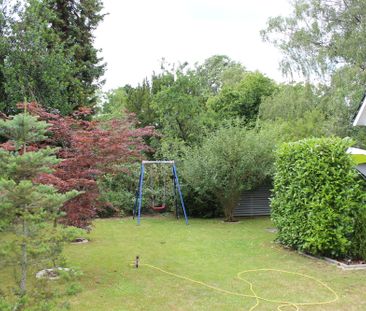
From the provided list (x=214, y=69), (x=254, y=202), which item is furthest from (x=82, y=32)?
(x=214, y=69)

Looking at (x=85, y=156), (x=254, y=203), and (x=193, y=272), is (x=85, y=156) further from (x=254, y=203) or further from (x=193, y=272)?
(x=254, y=203)

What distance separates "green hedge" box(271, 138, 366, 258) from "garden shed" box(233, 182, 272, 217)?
20.0ft

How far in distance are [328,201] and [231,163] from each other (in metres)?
5.27

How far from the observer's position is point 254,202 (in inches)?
571

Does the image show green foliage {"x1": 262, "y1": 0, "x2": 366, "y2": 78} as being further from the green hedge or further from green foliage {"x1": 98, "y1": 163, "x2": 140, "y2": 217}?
the green hedge

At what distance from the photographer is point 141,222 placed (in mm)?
13062

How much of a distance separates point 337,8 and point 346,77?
13.4 feet

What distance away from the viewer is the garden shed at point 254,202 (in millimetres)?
14359

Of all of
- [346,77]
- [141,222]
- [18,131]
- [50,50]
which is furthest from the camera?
[346,77]

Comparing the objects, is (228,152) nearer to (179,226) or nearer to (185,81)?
(179,226)

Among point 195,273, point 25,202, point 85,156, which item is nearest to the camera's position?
point 25,202

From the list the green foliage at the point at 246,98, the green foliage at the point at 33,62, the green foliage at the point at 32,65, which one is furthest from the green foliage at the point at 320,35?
the green foliage at the point at 32,65

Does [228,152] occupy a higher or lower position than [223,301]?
higher

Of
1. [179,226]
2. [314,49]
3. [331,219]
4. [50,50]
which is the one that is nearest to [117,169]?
[331,219]
